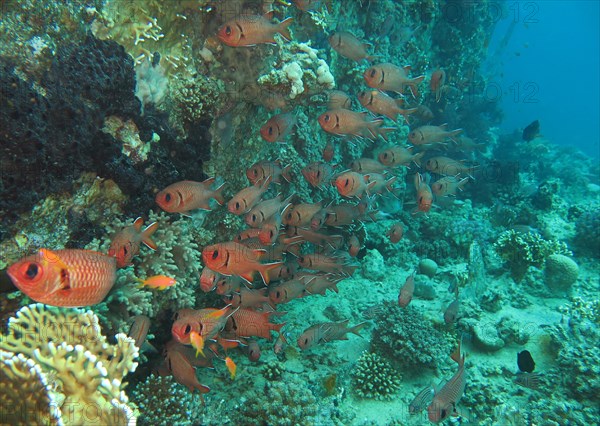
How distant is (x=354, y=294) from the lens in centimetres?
786

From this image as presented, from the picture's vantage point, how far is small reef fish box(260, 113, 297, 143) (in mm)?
5203

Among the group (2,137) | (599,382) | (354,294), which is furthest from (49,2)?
(599,382)

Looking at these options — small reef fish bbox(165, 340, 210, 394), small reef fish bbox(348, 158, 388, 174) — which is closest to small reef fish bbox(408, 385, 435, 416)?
small reef fish bbox(165, 340, 210, 394)

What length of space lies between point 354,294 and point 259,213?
4020 millimetres

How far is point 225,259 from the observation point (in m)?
3.65

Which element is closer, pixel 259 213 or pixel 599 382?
pixel 259 213

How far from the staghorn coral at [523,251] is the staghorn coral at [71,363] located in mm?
8580

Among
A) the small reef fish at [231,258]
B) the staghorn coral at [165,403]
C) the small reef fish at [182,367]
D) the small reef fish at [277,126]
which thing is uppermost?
the small reef fish at [277,126]

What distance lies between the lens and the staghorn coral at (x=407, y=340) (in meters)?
5.69

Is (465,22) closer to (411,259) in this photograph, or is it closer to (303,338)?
(411,259)

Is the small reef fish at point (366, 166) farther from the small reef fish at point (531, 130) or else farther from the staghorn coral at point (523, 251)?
the small reef fish at point (531, 130)

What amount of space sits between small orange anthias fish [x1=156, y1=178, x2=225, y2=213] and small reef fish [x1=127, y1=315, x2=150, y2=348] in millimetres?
1212

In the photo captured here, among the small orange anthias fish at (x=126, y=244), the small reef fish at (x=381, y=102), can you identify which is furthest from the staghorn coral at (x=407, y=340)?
the small orange anthias fish at (x=126, y=244)

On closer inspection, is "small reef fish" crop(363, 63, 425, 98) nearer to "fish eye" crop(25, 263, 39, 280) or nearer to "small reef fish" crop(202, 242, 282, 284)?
"small reef fish" crop(202, 242, 282, 284)
